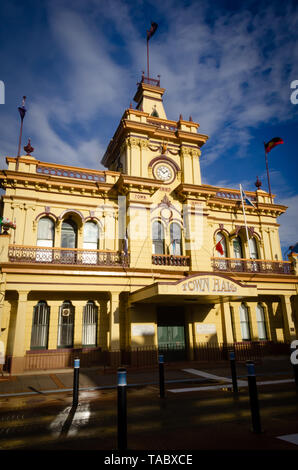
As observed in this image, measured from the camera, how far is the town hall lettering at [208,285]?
15164 millimetres

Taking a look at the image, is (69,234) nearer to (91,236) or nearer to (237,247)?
(91,236)

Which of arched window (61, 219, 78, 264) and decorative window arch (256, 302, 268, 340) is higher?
arched window (61, 219, 78, 264)

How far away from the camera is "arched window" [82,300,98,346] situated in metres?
18.0

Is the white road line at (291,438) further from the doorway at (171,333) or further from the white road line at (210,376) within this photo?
the doorway at (171,333)

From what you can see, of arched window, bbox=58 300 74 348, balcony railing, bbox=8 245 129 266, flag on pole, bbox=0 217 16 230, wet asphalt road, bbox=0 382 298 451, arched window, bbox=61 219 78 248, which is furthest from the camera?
arched window, bbox=61 219 78 248

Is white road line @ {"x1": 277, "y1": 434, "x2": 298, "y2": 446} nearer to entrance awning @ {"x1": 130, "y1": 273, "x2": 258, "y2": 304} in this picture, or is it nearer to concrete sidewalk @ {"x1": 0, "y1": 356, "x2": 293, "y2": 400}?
concrete sidewalk @ {"x1": 0, "y1": 356, "x2": 293, "y2": 400}

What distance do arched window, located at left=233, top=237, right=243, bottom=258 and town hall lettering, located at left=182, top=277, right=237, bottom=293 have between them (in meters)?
8.18

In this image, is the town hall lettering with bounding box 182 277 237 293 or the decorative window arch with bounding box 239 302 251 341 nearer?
the town hall lettering with bounding box 182 277 237 293

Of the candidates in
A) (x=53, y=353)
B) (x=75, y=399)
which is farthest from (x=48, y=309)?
(x=75, y=399)

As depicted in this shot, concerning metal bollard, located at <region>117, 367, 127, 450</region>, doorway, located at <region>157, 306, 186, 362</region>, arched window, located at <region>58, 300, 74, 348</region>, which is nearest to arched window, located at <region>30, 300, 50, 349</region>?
arched window, located at <region>58, 300, 74, 348</region>

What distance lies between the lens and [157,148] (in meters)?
22.0

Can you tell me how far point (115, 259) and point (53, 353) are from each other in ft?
19.5

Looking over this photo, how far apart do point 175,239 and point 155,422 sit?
14641mm
